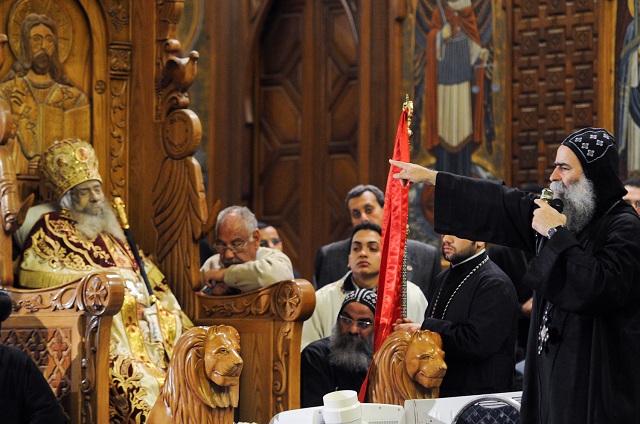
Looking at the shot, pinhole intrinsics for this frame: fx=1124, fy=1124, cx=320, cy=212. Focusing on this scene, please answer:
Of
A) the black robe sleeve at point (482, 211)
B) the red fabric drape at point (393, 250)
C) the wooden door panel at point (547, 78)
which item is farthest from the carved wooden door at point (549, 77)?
the black robe sleeve at point (482, 211)

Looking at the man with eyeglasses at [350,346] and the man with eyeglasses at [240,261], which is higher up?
the man with eyeglasses at [240,261]

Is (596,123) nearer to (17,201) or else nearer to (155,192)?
(155,192)

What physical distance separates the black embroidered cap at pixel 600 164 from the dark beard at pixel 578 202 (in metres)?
0.03

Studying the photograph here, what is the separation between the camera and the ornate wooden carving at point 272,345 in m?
5.53

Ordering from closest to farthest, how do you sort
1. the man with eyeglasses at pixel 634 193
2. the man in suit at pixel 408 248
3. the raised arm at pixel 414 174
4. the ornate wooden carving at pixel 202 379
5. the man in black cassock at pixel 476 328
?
the raised arm at pixel 414 174 → the ornate wooden carving at pixel 202 379 → the man in black cassock at pixel 476 328 → the man with eyeglasses at pixel 634 193 → the man in suit at pixel 408 248

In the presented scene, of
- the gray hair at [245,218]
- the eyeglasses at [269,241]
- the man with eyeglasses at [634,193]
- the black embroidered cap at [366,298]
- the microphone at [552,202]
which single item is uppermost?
the microphone at [552,202]

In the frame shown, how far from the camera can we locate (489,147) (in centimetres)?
860

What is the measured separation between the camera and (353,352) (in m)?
5.55

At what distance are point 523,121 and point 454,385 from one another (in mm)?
3778

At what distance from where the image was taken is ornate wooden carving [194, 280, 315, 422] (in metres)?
5.53

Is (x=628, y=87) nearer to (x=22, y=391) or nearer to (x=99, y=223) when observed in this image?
(x=99, y=223)

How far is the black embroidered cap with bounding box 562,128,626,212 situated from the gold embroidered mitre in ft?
8.41

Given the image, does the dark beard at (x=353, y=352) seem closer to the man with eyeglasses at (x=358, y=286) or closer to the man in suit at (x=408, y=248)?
the man with eyeglasses at (x=358, y=286)

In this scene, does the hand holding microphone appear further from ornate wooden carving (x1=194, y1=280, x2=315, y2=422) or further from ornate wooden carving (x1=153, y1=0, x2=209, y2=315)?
ornate wooden carving (x1=153, y1=0, x2=209, y2=315)
